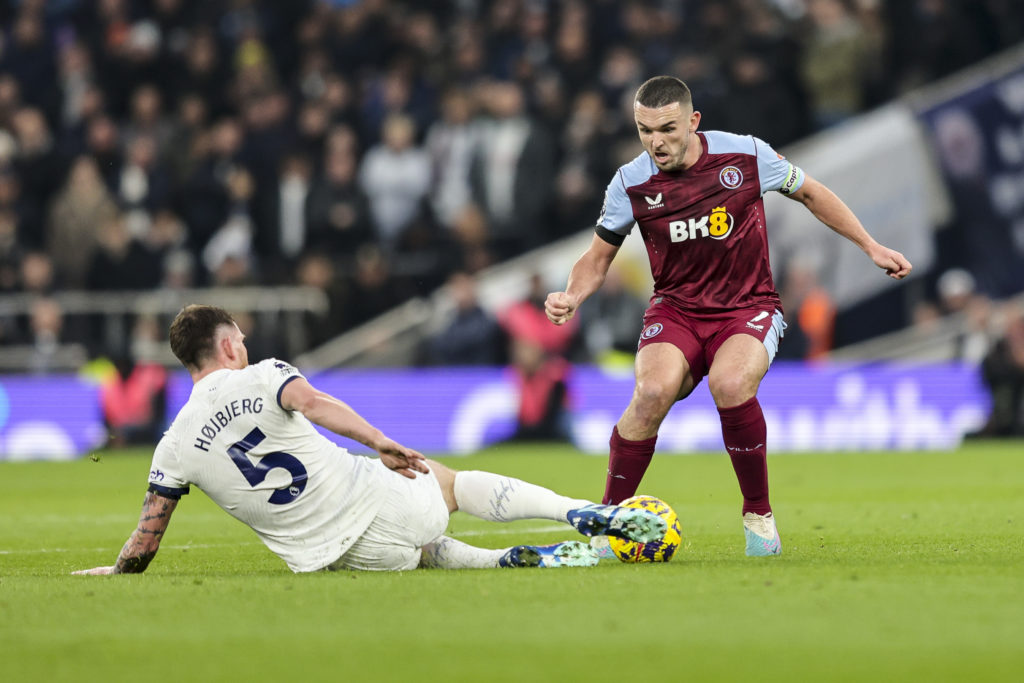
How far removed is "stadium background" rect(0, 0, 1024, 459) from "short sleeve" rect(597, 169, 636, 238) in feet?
30.6

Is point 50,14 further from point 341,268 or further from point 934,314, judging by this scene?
point 934,314

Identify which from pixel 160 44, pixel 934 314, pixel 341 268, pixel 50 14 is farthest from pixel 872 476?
pixel 50 14

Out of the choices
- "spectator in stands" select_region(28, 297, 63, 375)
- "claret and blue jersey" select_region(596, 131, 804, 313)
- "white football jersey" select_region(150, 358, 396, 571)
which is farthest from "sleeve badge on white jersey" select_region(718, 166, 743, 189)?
"spectator in stands" select_region(28, 297, 63, 375)

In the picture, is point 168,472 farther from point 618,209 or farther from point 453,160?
point 453,160

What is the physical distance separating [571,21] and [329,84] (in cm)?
318

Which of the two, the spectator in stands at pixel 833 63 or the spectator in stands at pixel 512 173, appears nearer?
the spectator in stands at pixel 512 173

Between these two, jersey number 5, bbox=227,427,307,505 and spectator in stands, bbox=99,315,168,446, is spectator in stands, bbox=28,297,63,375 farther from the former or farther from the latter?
jersey number 5, bbox=227,427,307,505

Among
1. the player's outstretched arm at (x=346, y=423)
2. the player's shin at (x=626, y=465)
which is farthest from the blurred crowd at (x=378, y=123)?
the player's outstretched arm at (x=346, y=423)

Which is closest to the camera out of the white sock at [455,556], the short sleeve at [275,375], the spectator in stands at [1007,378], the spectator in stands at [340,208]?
the short sleeve at [275,375]

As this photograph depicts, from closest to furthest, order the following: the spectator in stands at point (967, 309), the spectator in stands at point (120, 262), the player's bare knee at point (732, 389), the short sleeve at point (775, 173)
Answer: the player's bare knee at point (732, 389)
the short sleeve at point (775, 173)
the spectator in stands at point (967, 309)
the spectator in stands at point (120, 262)

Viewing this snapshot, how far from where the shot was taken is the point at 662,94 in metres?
6.82

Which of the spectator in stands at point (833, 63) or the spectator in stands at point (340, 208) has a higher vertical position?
the spectator in stands at point (833, 63)

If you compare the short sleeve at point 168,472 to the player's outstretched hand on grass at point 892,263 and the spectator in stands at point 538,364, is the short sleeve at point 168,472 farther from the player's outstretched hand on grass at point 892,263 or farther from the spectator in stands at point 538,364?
the spectator in stands at point 538,364

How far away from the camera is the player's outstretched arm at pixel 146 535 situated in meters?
6.31
